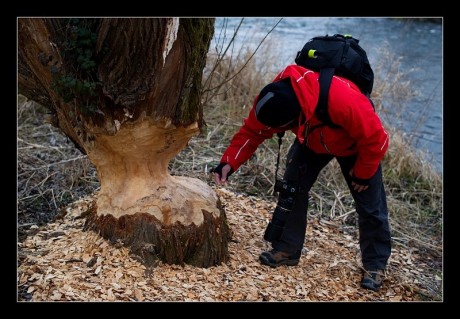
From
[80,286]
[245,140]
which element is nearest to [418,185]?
[245,140]

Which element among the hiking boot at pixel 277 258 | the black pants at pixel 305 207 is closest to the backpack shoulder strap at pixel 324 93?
the black pants at pixel 305 207

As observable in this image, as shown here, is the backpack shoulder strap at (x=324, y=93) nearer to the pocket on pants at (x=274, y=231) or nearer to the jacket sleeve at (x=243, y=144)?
the jacket sleeve at (x=243, y=144)

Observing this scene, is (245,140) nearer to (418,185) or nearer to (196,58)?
(196,58)

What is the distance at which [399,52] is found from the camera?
10047 millimetres

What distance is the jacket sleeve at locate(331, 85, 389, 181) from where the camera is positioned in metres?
3.02

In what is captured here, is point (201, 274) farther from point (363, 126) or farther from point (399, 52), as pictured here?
point (399, 52)

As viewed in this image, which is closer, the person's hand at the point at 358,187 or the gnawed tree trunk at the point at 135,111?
the gnawed tree trunk at the point at 135,111

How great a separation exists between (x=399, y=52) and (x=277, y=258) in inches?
288

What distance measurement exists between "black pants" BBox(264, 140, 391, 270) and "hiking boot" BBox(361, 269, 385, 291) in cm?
3

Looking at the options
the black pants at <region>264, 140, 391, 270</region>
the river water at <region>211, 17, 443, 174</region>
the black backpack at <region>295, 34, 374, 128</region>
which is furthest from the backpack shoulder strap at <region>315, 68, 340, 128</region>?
the river water at <region>211, 17, 443, 174</region>

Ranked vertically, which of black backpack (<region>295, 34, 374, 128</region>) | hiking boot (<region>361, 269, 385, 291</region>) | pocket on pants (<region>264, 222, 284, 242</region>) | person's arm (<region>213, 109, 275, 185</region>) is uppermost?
black backpack (<region>295, 34, 374, 128</region>)

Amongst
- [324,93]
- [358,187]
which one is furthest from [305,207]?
[324,93]

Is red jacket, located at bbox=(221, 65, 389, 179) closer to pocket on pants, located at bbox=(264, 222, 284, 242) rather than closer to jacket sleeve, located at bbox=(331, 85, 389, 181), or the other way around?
jacket sleeve, located at bbox=(331, 85, 389, 181)

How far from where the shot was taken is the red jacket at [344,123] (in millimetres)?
3018
